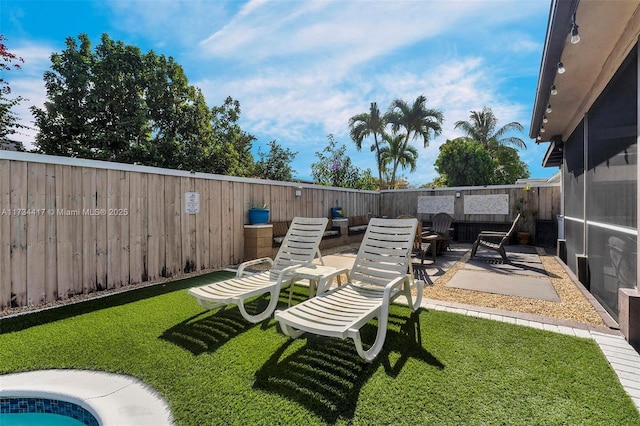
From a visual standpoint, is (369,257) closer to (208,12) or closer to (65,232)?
(65,232)

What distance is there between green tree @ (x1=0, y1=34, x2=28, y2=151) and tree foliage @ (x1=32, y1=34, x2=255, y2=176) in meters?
1.38

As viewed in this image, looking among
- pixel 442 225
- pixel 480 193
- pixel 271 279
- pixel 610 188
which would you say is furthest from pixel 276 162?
pixel 610 188

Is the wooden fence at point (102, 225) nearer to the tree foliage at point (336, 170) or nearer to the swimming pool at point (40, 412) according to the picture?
the swimming pool at point (40, 412)

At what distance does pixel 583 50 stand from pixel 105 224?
682cm

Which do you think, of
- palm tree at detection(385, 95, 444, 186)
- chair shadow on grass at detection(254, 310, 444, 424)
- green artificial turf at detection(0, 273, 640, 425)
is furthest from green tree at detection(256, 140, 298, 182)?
chair shadow on grass at detection(254, 310, 444, 424)

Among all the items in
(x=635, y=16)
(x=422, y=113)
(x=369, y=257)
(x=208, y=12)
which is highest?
(x=422, y=113)

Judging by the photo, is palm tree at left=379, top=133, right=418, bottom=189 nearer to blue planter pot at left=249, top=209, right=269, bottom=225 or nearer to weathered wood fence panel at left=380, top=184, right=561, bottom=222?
weathered wood fence panel at left=380, top=184, right=561, bottom=222

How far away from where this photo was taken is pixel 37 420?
208 cm

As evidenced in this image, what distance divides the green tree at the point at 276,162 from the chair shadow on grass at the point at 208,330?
454 inches

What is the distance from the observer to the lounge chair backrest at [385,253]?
11.9 feet

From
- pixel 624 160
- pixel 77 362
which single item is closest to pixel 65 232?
pixel 77 362

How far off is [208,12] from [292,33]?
1823 mm

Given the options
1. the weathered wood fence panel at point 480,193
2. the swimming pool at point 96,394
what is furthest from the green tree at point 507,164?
the swimming pool at point 96,394

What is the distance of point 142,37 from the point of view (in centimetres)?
1099
